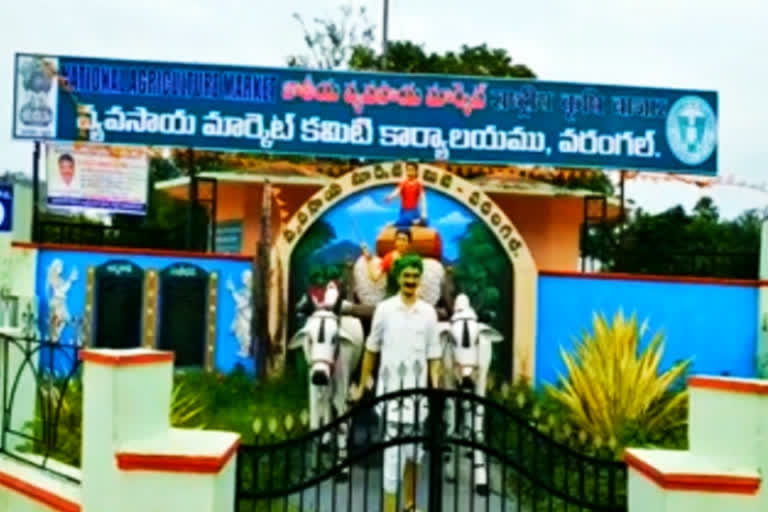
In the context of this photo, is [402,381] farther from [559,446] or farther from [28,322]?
[28,322]

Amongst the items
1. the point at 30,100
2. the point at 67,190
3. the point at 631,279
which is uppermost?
the point at 30,100

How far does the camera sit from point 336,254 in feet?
44.8

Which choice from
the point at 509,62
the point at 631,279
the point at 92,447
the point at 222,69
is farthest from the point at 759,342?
the point at 509,62

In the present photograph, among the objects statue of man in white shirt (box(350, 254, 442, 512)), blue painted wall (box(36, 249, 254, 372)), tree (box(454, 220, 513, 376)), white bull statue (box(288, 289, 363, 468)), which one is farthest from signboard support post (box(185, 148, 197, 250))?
statue of man in white shirt (box(350, 254, 442, 512))

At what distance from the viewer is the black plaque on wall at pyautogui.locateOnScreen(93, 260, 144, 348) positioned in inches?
571

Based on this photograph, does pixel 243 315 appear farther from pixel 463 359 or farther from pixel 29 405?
pixel 29 405

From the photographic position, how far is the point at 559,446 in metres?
5.45

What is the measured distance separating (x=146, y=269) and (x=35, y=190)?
6.79ft

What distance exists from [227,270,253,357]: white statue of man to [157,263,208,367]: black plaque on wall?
1.28ft

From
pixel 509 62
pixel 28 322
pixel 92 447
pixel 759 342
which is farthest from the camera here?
pixel 509 62

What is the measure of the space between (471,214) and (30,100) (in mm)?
6217

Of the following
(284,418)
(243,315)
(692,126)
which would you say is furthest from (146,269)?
(692,126)

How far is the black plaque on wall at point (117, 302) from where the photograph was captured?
47.6 ft

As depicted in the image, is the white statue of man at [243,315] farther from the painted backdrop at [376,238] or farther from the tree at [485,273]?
the tree at [485,273]
